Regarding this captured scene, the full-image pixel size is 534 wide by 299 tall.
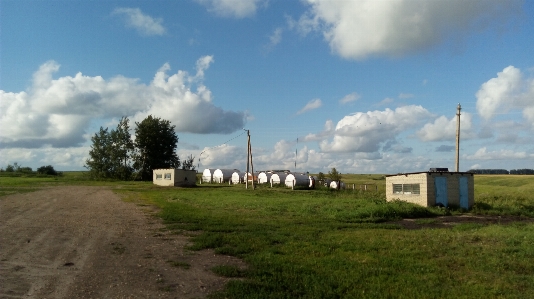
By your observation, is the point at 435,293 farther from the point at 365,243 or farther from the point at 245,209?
the point at 245,209

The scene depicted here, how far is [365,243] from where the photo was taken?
12758 mm

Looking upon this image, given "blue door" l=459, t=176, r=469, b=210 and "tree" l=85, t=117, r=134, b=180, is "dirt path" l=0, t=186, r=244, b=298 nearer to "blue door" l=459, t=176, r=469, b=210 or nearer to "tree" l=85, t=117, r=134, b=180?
"blue door" l=459, t=176, r=469, b=210

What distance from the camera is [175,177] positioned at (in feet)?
189

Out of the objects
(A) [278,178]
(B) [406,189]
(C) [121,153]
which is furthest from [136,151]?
(B) [406,189]

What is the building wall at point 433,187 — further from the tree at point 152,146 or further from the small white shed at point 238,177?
the tree at point 152,146

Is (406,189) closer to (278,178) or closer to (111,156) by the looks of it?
(278,178)

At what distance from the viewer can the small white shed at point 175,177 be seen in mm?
57856

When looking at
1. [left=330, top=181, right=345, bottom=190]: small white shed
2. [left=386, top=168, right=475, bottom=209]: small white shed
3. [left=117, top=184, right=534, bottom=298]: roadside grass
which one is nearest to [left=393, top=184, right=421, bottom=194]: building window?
[left=386, top=168, right=475, bottom=209]: small white shed

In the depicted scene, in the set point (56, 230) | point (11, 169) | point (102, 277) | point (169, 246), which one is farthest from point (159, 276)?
point (11, 169)

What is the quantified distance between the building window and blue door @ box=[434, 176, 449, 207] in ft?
3.86

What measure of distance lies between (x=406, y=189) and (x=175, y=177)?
36.5 metres

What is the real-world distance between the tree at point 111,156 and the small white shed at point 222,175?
63.8ft

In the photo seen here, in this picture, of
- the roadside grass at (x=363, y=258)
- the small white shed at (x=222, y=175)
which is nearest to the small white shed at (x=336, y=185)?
the small white shed at (x=222, y=175)

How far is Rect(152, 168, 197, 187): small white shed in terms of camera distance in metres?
57.9
